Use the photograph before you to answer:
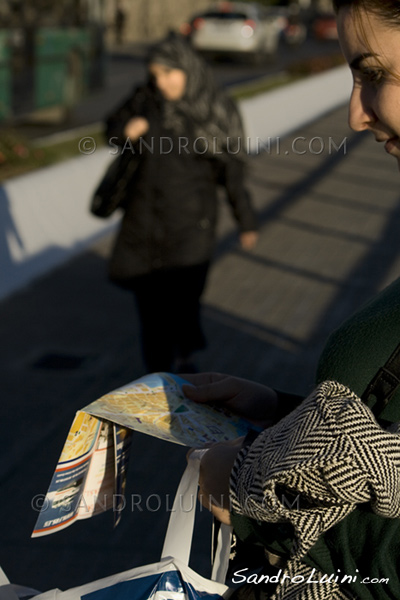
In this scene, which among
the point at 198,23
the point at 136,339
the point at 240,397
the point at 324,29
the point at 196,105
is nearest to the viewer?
the point at 240,397

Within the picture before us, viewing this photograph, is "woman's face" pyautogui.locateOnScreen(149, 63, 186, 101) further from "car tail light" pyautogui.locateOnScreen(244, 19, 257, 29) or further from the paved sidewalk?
"car tail light" pyautogui.locateOnScreen(244, 19, 257, 29)

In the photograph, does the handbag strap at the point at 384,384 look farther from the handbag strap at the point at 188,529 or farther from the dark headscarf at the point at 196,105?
the dark headscarf at the point at 196,105

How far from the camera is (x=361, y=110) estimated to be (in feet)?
5.11

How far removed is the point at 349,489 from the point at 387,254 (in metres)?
7.86

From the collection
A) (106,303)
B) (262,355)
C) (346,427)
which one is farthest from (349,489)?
(106,303)

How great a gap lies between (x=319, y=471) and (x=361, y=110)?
2.00 feet

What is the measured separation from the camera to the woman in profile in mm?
4980

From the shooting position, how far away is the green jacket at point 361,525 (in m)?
1.49

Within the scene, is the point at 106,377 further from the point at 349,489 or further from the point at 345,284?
the point at 349,489

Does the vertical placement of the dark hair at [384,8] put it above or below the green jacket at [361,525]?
above

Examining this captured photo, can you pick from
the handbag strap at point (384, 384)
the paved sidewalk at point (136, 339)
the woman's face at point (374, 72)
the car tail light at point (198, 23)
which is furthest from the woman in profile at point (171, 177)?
the car tail light at point (198, 23)

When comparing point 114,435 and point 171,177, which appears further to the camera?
point 171,177

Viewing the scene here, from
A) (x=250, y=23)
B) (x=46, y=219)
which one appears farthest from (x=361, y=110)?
(x=250, y=23)

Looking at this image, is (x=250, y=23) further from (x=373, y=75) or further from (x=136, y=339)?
(x=373, y=75)
